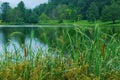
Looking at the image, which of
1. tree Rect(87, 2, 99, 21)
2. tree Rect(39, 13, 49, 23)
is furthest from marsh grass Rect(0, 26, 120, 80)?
tree Rect(39, 13, 49, 23)

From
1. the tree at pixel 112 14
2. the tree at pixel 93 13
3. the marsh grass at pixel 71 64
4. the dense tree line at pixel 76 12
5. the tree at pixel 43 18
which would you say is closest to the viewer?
the marsh grass at pixel 71 64

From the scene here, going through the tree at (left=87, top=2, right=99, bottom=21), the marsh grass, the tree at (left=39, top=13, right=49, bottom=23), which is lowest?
the tree at (left=39, top=13, right=49, bottom=23)

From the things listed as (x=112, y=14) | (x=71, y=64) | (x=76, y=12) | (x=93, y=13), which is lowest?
(x=93, y=13)

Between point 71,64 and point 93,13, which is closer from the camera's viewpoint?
point 71,64

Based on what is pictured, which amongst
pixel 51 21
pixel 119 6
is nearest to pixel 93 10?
pixel 119 6

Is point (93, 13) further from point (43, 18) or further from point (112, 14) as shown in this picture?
point (43, 18)

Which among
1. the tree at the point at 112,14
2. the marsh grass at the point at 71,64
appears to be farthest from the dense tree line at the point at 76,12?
the marsh grass at the point at 71,64

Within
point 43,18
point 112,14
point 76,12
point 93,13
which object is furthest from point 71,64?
point 43,18

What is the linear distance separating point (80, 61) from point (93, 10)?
10293 centimetres

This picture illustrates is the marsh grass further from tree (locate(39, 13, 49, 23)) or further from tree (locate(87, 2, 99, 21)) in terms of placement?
tree (locate(39, 13, 49, 23))

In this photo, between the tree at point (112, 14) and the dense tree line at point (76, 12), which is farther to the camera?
the dense tree line at point (76, 12)

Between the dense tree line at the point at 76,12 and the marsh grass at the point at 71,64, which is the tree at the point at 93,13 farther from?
the marsh grass at the point at 71,64

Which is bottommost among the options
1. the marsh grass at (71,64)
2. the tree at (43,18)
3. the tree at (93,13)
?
the tree at (43,18)

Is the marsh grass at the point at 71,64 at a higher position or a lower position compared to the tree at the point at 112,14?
higher
